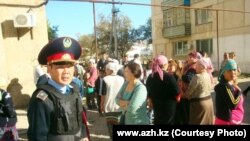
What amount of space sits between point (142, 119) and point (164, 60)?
1230 millimetres

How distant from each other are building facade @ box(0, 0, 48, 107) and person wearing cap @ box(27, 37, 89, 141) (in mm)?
6962

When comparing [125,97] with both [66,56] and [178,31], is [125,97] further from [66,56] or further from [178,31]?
[178,31]

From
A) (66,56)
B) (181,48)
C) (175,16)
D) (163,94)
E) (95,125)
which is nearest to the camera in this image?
(66,56)

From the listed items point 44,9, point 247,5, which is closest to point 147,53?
point 247,5

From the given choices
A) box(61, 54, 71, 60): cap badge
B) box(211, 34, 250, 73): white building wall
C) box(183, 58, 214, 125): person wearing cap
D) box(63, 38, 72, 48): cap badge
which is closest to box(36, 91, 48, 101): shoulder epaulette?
box(61, 54, 71, 60): cap badge

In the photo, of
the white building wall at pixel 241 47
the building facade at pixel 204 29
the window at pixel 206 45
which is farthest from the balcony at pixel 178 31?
the white building wall at pixel 241 47

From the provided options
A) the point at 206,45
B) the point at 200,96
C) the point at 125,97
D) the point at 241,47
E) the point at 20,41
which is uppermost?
the point at 20,41

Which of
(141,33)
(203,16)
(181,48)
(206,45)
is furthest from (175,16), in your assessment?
(141,33)

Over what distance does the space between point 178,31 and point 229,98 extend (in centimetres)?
2570

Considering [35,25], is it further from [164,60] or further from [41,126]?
[41,126]

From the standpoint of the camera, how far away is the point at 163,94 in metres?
4.82

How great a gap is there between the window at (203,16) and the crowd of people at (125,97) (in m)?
20.0

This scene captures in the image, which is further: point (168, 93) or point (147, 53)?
point (147, 53)

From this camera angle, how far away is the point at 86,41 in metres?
59.4
